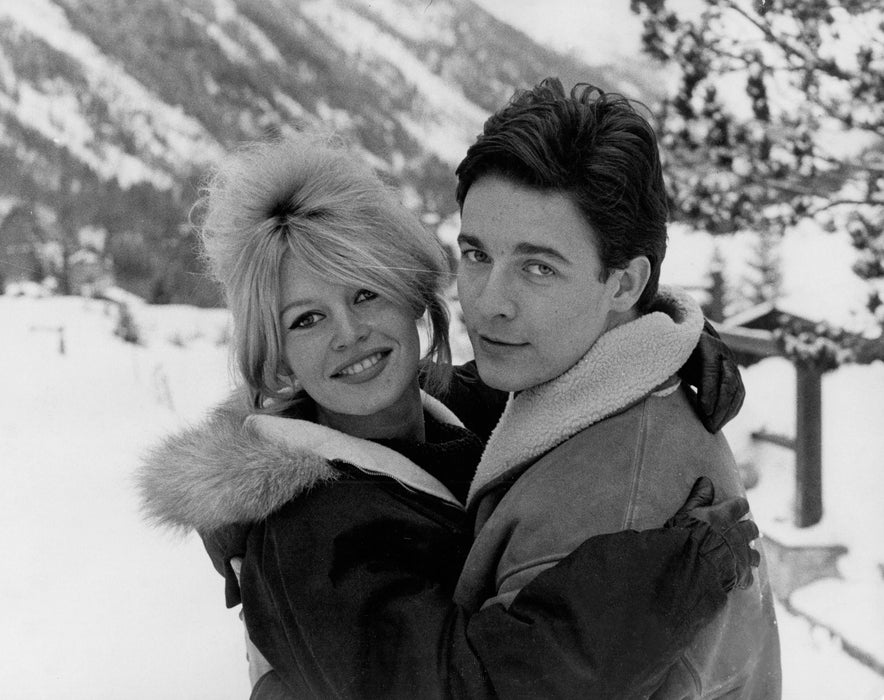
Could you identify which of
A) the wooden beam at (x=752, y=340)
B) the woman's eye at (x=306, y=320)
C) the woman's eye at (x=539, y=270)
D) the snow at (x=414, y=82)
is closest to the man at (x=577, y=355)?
the woman's eye at (x=539, y=270)

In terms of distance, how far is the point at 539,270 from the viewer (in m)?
1.52

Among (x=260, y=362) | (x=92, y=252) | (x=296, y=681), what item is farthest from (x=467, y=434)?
(x=92, y=252)

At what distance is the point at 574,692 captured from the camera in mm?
1275

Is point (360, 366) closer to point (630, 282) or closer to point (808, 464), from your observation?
point (630, 282)

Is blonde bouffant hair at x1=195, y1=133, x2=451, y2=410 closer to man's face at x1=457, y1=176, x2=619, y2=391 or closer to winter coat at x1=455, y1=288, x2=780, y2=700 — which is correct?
man's face at x1=457, y1=176, x2=619, y2=391

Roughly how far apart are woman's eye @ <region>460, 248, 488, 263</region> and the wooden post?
253 centimetres

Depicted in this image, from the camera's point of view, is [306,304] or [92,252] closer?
[306,304]

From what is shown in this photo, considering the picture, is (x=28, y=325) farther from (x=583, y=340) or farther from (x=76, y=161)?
(x=583, y=340)

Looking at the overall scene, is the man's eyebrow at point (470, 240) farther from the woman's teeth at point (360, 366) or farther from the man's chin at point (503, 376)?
the woman's teeth at point (360, 366)

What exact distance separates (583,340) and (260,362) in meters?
0.66

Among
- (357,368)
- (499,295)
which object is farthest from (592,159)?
(357,368)

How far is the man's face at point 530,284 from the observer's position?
1477 mm

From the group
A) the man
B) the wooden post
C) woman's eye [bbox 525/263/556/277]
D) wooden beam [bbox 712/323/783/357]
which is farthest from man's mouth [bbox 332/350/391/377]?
the wooden post

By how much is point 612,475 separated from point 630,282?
37cm
